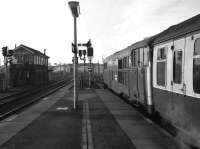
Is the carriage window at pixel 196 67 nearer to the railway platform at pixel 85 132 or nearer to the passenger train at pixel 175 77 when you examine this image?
the passenger train at pixel 175 77

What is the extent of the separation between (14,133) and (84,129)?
2261 millimetres

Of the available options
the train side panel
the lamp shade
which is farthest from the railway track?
the train side panel

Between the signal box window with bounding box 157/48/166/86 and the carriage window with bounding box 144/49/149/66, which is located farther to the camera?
the carriage window with bounding box 144/49/149/66

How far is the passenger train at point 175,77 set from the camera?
669cm

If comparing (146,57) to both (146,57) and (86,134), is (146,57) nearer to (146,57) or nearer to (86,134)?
(146,57)

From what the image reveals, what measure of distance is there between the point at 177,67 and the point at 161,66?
152cm

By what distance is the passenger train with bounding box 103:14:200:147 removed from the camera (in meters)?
6.69

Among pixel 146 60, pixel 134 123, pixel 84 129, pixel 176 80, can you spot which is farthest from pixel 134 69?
pixel 176 80

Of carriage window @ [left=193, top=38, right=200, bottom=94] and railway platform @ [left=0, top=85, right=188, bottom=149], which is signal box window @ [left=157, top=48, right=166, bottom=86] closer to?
railway platform @ [left=0, top=85, right=188, bottom=149]

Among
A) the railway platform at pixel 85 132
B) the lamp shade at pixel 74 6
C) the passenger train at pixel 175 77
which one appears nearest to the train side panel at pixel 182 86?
the passenger train at pixel 175 77

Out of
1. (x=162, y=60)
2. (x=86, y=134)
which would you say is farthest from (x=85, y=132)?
(x=162, y=60)

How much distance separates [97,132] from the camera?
9.42 meters

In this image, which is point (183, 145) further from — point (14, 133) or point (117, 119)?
point (14, 133)

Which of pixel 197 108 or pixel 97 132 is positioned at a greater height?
pixel 197 108
